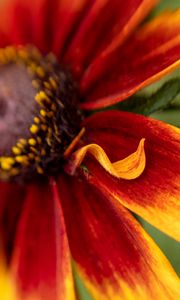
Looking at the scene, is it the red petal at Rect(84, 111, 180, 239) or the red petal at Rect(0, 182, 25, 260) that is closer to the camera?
the red petal at Rect(84, 111, 180, 239)

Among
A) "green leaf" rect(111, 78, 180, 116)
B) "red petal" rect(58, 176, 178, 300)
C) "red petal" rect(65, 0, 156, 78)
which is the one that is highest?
"red petal" rect(65, 0, 156, 78)

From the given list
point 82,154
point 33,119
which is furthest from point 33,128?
point 82,154

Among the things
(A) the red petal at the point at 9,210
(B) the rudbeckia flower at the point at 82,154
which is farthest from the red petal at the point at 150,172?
(A) the red petal at the point at 9,210

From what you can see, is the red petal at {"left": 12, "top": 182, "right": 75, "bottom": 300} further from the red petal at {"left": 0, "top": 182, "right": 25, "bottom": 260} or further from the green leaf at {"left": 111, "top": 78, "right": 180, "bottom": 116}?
the green leaf at {"left": 111, "top": 78, "right": 180, "bottom": 116}

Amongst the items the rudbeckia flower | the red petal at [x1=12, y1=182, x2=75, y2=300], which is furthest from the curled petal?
the red petal at [x1=12, y1=182, x2=75, y2=300]

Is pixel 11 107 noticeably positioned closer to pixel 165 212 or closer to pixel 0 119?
pixel 0 119

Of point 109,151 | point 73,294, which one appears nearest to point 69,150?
point 109,151
